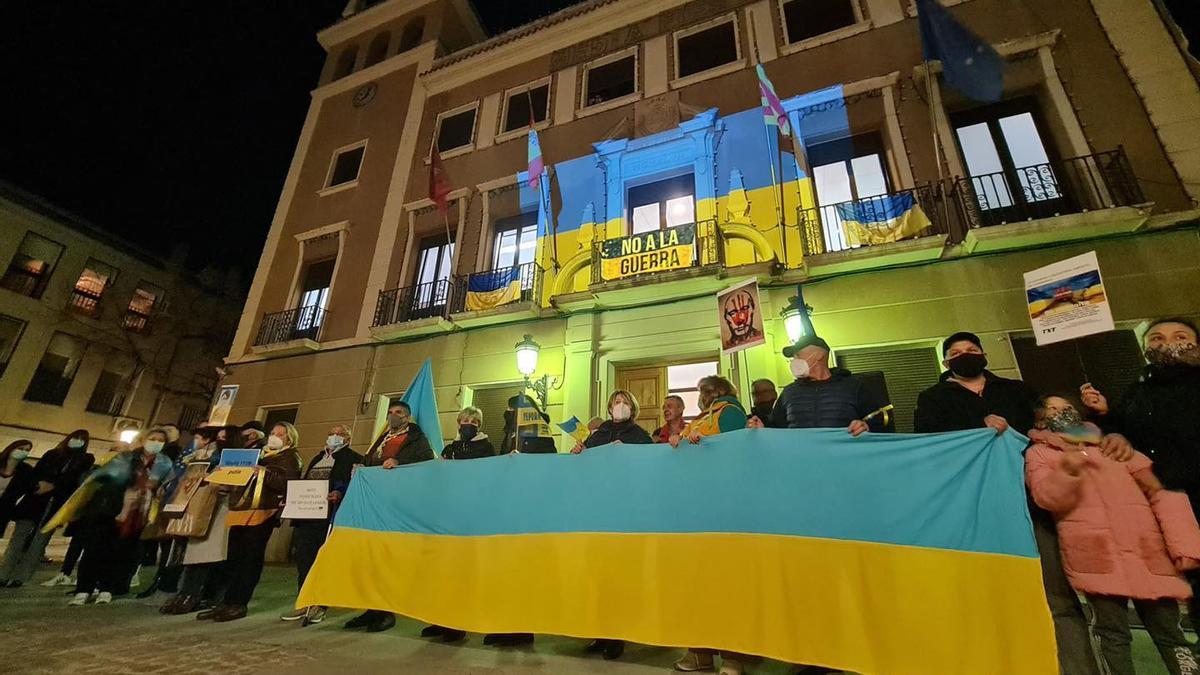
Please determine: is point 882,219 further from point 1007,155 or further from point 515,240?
point 515,240

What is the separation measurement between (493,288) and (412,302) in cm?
215

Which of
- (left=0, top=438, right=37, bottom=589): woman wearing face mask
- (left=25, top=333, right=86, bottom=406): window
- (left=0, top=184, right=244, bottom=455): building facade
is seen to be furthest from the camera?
(left=25, top=333, right=86, bottom=406): window

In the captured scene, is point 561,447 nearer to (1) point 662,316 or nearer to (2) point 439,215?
(1) point 662,316

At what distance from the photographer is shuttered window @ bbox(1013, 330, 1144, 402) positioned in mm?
6336

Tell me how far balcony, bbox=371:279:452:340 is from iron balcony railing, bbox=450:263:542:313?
28 centimetres

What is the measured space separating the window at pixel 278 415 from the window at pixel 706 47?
11.6 meters

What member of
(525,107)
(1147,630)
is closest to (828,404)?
(1147,630)

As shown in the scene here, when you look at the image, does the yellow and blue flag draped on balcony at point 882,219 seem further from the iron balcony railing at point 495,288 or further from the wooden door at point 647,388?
the iron balcony railing at point 495,288

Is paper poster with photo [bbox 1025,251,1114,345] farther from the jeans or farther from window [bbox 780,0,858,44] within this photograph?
window [bbox 780,0,858,44]

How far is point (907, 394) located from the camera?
718 cm

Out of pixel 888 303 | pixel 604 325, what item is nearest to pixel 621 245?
pixel 604 325

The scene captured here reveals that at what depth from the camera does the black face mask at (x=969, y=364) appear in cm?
342

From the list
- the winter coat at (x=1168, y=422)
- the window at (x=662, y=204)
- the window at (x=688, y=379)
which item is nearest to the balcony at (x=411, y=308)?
the window at (x=662, y=204)

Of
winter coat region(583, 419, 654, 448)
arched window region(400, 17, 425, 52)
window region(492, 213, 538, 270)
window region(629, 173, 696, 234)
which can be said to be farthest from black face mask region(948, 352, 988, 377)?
arched window region(400, 17, 425, 52)
